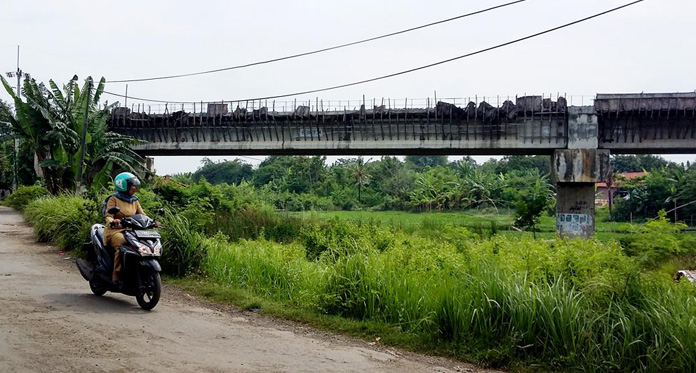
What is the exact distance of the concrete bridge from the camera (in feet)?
94.9

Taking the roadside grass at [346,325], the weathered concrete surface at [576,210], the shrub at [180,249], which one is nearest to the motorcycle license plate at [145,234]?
the roadside grass at [346,325]

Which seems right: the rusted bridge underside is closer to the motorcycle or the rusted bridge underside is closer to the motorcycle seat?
the motorcycle seat

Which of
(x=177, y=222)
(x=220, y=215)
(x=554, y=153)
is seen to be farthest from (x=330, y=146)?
(x=177, y=222)

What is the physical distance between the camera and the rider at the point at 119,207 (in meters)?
8.71

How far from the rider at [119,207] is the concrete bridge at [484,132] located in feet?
75.2

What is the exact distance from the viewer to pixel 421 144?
31516 millimetres

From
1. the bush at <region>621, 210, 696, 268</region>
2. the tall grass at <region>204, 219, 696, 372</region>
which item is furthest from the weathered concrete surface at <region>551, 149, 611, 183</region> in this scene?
the tall grass at <region>204, 219, 696, 372</region>

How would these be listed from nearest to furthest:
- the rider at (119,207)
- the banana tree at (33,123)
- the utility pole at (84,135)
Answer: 1. the rider at (119,207)
2. the utility pole at (84,135)
3. the banana tree at (33,123)

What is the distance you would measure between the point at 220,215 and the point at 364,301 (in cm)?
1917

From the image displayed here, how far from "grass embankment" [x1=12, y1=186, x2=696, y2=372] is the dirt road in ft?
1.65

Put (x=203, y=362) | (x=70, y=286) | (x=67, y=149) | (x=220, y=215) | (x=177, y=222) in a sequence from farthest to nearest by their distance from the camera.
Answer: (x=220, y=215) < (x=67, y=149) < (x=177, y=222) < (x=70, y=286) < (x=203, y=362)

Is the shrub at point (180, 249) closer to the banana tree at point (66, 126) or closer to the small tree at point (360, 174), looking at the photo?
the banana tree at point (66, 126)

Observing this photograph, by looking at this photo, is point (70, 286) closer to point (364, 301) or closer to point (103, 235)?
point (103, 235)

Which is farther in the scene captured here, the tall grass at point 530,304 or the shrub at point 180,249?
the shrub at point 180,249
